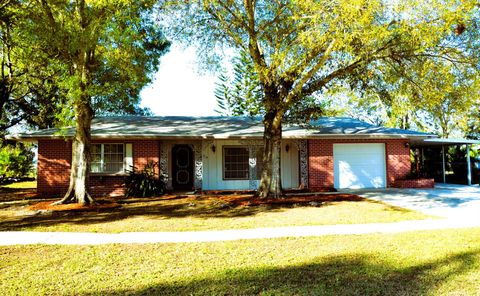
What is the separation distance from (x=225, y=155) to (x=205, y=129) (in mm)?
1566

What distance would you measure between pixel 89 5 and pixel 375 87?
10.1m

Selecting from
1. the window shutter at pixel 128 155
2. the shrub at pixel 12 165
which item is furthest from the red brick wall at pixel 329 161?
the shrub at pixel 12 165

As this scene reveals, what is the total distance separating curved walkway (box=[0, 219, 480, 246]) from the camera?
7.29 metres

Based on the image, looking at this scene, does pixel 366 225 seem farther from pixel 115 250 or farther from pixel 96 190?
pixel 96 190

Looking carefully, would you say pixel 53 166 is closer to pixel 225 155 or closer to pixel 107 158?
pixel 107 158

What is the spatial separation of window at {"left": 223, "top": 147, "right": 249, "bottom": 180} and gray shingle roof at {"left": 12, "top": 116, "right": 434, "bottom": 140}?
1.06 metres

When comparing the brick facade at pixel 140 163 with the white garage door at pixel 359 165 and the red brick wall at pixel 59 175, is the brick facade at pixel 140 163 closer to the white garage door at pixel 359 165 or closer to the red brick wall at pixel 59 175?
the red brick wall at pixel 59 175

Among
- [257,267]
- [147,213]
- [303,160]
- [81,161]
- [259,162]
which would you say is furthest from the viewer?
[259,162]

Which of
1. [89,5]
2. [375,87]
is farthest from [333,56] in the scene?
[89,5]

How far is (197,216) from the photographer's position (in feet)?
Result: 33.7

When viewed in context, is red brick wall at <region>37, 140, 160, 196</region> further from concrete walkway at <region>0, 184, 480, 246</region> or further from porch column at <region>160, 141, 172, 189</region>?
concrete walkway at <region>0, 184, 480, 246</region>

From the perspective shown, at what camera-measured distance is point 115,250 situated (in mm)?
6477

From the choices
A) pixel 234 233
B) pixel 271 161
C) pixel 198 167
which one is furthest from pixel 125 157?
pixel 234 233

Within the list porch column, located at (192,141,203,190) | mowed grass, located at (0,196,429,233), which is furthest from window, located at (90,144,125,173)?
mowed grass, located at (0,196,429,233)
